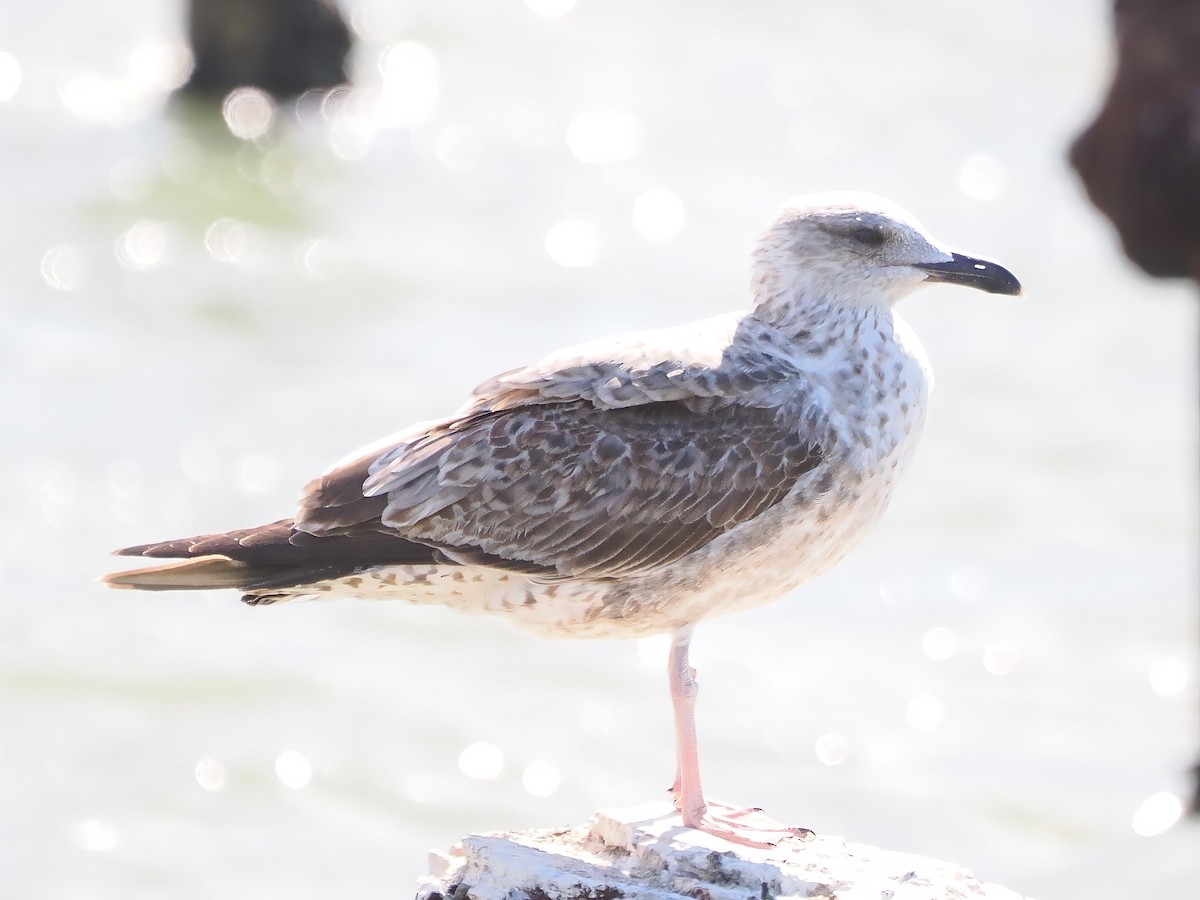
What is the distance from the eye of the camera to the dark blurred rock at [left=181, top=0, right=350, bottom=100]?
84.3 feet

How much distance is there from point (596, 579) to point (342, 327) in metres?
16.0

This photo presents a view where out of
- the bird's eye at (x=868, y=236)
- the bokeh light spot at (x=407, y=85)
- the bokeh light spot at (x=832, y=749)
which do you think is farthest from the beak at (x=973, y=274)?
the bokeh light spot at (x=407, y=85)

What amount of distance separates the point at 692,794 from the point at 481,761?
28.7 feet

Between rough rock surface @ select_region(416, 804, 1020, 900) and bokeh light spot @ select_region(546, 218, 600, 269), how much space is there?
1749 centimetres

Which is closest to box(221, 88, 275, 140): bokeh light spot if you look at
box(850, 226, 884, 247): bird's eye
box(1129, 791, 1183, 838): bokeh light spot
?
box(1129, 791, 1183, 838): bokeh light spot

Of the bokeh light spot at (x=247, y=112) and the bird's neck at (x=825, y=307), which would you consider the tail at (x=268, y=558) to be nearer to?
the bird's neck at (x=825, y=307)

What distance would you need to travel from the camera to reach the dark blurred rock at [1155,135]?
40.8ft

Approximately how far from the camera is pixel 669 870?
7797 millimetres

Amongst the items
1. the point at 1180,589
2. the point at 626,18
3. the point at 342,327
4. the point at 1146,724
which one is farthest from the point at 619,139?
the point at 1146,724

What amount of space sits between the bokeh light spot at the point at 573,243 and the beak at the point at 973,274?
55.5 feet

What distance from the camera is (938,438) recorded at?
2247 centimetres

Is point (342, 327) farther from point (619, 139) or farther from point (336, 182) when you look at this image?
point (619, 139)

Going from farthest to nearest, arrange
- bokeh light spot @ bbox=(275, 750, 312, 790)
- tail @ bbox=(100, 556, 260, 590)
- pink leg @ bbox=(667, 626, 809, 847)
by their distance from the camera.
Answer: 1. bokeh light spot @ bbox=(275, 750, 312, 790)
2. pink leg @ bbox=(667, 626, 809, 847)
3. tail @ bbox=(100, 556, 260, 590)

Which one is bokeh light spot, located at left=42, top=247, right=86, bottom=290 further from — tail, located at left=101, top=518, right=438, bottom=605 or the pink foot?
the pink foot
